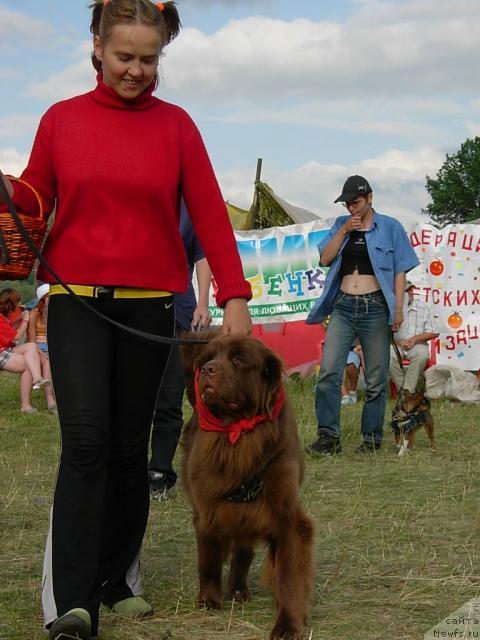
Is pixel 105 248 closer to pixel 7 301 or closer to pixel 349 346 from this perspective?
pixel 349 346

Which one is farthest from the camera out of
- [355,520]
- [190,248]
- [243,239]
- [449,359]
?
[243,239]

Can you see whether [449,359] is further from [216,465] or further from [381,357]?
[216,465]

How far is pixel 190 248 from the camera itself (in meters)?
6.41

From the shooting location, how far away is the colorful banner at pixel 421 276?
13.7 m

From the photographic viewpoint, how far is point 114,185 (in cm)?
349

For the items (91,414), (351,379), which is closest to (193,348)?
(91,414)

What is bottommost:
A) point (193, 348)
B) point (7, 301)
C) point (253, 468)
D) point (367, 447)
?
point (367, 447)

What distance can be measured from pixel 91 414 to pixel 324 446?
5.11 m

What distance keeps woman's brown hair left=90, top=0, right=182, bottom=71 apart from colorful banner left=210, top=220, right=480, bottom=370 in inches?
420

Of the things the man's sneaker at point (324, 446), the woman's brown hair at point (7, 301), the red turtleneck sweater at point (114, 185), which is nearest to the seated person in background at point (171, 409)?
the man's sneaker at point (324, 446)

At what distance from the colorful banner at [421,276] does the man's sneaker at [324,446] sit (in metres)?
5.60

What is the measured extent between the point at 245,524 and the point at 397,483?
3.57m

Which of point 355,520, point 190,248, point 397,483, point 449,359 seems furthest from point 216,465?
point 449,359

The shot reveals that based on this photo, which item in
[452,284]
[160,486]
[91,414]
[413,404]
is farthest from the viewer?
[452,284]
